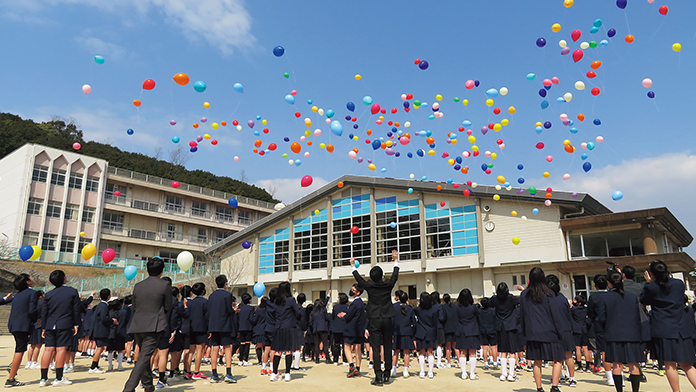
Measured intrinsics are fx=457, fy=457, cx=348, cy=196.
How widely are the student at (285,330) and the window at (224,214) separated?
135ft

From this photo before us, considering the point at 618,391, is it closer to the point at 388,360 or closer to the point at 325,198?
the point at 388,360

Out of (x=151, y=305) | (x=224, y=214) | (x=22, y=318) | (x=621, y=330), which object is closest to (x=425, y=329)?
(x=621, y=330)

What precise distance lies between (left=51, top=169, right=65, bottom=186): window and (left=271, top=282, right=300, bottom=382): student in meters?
35.7

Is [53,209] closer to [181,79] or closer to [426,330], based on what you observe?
[181,79]

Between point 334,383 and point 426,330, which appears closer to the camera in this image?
point 334,383

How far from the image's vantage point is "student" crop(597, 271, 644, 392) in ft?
19.5

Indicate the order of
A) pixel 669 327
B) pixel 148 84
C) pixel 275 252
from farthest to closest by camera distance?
pixel 275 252 < pixel 148 84 < pixel 669 327

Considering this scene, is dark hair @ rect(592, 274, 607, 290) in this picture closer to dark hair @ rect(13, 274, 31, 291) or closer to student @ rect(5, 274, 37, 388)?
student @ rect(5, 274, 37, 388)

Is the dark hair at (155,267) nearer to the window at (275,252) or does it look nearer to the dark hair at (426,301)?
the dark hair at (426,301)

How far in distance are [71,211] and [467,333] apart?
37.6 m

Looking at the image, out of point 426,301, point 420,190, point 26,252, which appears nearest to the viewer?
point 426,301

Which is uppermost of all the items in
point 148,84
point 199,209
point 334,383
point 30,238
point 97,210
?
point 199,209

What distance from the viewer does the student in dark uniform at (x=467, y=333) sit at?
343 inches

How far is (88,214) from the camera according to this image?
38.2 meters
